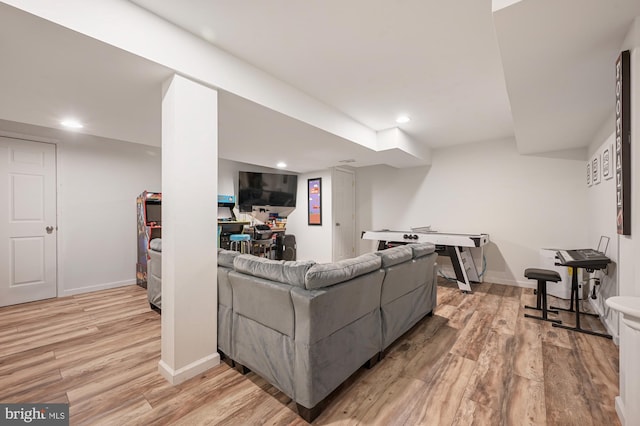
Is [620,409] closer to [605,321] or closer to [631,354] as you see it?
[631,354]

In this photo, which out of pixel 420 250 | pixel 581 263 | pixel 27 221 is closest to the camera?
pixel 581 263

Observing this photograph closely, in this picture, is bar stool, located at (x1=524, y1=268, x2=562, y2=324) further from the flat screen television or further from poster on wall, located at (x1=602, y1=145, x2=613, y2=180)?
the flat screen television

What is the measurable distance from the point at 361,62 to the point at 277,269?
6.03 ft

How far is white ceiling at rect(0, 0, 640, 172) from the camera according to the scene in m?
1.48

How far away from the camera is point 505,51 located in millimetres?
1598

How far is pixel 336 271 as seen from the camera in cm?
173

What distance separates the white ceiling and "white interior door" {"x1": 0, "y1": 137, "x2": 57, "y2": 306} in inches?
50.1

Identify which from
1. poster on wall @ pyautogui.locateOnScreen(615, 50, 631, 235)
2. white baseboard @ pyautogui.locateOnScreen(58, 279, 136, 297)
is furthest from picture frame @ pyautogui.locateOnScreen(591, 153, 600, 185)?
white baseboard @ pyautogui.locateOnScreen(58, 279, 136, 297)

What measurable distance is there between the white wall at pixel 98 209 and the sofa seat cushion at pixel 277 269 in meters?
3.44

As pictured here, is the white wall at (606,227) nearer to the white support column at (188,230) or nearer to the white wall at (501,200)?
the white wall at (501,200)

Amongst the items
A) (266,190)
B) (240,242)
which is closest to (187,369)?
(240,242)

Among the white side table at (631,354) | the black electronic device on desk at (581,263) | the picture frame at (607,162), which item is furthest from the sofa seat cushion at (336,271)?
the picture frame at (607,162)

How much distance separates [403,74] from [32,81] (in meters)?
2.96

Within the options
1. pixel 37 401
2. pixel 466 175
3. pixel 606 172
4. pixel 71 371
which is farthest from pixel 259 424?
pixel 466 175
